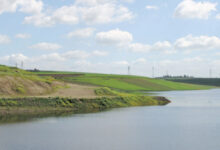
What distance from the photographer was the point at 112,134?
1211 inches

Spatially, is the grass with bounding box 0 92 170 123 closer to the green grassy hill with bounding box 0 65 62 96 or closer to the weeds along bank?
the weeds along bank

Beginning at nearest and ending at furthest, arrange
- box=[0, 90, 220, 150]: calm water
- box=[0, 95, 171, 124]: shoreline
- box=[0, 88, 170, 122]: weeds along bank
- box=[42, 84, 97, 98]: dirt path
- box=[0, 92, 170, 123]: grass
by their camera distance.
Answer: box=[0, 90, 220, 150]: calm water → box=[0, 95, 171, 124]: shoreline → box=[0, 92, 170, 123]: grass → box=[0, 88, 170, 122]: weeds along bank → box=[42, 84, 97, 98]: dirt path

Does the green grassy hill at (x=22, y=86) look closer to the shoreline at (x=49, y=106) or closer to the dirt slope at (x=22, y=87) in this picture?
the dirt slope at (x=22, y=87)

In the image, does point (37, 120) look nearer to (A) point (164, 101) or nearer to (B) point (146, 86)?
(A) point (164, 101)

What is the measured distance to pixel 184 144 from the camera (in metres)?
26.8

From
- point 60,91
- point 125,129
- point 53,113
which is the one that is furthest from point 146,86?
point 125,129

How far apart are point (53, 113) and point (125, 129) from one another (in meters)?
17.6

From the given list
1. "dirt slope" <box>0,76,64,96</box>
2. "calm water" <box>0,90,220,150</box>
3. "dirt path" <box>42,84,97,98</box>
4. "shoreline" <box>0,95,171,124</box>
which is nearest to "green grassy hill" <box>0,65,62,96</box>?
"dirt slope" <box>0,76,64,96</box>

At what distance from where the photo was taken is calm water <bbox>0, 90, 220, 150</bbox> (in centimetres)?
2603

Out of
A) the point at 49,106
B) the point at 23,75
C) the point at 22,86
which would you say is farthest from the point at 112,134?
the point at 23,75

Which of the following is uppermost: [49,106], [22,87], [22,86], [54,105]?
[22,86]

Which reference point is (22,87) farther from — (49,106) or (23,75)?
(23,75)

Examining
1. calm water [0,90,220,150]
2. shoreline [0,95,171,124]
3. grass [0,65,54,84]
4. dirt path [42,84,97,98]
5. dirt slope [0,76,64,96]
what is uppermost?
grass [0,65,54,84]

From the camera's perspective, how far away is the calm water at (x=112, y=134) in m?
26.0
